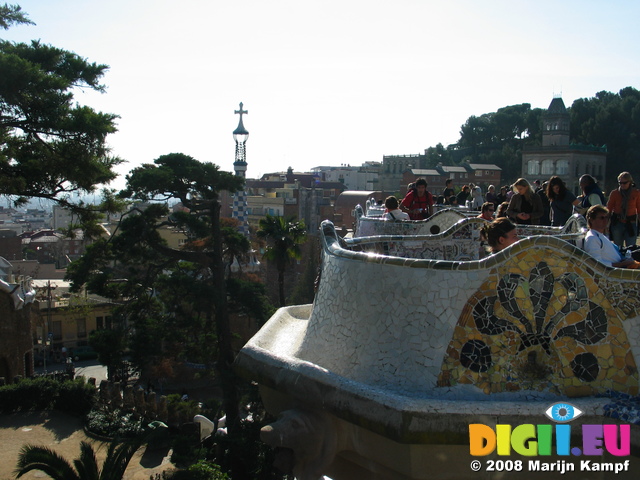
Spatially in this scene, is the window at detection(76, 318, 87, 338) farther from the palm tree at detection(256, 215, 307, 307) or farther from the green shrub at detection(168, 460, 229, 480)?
the green shrub at detection(168, 460, 229, 480)

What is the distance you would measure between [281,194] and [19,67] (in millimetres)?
46264

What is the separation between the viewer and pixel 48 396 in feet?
61.7

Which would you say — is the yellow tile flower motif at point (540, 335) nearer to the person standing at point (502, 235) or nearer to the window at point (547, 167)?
the person standing at point (502, 235)

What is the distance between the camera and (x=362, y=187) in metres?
87.5

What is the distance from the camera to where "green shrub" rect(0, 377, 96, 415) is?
59.6ft

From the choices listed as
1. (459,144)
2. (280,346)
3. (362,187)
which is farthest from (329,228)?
(459,144)

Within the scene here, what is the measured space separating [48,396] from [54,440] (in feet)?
8.05

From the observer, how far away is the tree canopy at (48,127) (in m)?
12.9

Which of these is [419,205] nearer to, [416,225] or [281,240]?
[416,225]

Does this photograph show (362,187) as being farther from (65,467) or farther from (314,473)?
(314,473)

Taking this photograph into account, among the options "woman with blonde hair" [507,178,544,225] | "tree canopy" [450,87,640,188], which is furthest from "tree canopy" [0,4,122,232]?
"tree canopy" [450,87,640,188]

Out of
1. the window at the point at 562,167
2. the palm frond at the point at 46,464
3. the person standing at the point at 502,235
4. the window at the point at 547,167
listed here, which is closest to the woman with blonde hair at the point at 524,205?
the person standing at the point at 502,235

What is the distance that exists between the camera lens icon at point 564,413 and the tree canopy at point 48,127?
11311 mm

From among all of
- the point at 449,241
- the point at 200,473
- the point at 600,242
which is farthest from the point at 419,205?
the point at 200,473
